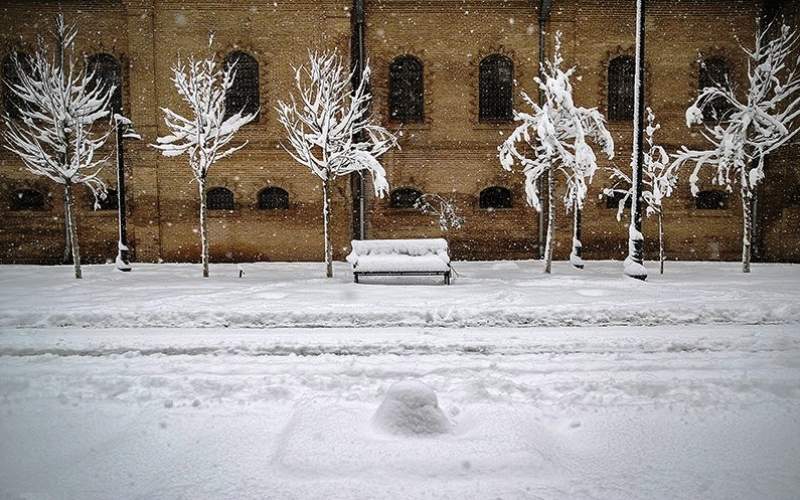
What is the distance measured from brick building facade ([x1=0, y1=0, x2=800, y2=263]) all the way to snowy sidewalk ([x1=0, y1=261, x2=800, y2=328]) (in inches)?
130

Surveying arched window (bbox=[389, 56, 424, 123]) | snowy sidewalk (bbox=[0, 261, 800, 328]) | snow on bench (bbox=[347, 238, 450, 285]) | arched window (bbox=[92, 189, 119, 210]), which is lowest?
snowy sidewalk (bbox=[0, 261, 800, 328])

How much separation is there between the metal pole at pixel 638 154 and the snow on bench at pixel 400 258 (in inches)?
179

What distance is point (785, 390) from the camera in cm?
454

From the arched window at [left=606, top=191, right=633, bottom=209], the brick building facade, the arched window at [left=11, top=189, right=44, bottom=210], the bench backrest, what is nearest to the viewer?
the bench backrest

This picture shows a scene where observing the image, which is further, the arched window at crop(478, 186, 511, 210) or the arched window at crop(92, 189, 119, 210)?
the arched window at crop(478, 186, 511, 210)

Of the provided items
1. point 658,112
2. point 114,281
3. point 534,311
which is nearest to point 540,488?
point 534,311

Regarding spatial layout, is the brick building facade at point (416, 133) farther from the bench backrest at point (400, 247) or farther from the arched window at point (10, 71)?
the bench backrest at point (400, 247)

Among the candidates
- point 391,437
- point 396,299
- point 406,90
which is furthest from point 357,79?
point 391,437

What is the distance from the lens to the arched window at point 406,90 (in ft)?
56.0

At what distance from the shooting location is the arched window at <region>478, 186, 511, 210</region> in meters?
17.3

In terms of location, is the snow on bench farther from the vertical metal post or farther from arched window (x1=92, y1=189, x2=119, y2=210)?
arched window (x1=92, y1=189, x2=119, y2=210)

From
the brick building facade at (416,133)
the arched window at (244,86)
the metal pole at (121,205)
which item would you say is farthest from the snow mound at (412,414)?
the arched window at (244,86)

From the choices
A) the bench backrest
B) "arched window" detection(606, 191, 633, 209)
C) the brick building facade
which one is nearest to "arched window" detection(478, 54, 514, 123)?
the brick building facade

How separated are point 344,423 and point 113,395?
237 centimetres
